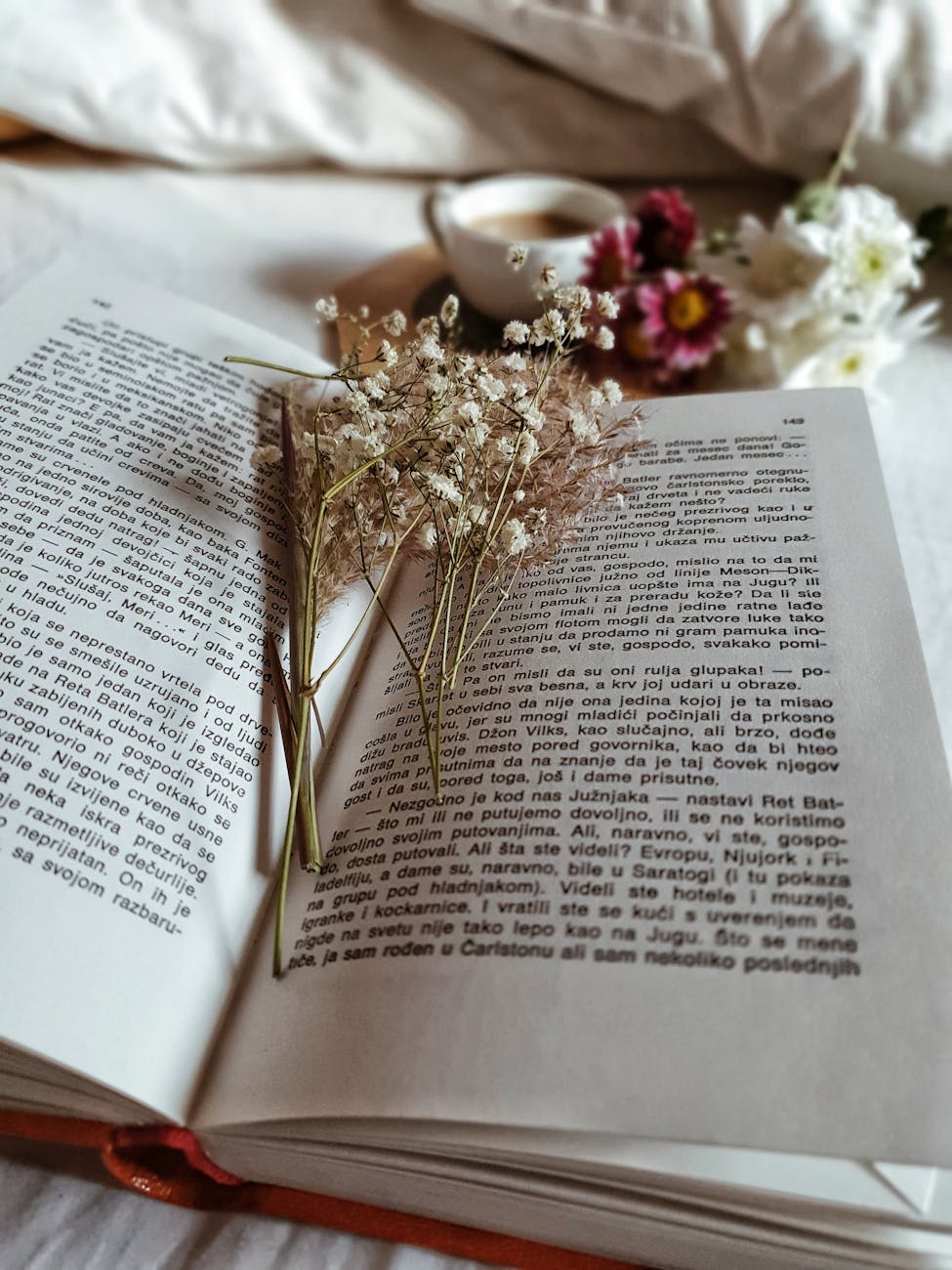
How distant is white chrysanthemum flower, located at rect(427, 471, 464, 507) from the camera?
51 cm

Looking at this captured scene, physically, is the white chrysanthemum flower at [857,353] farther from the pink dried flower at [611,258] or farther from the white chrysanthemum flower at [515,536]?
the white chrysanthemum flower at [515,536]

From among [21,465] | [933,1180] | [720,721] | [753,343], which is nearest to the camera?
[933,1180]

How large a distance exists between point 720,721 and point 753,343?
0.42m

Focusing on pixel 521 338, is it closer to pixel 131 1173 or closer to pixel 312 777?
pixel 312 777

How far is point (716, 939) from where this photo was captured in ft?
1.30

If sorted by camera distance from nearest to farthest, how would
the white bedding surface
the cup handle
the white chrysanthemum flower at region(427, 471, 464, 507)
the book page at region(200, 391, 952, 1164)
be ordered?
1. the book page at region(200, 391, 952, 1164)
2. the white chrysanthemum flower at region(427, 471, 464, 507)
3. the white bedding surface
4. the cup handle

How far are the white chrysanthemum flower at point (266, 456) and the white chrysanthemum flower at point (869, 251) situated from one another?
17.8 inches

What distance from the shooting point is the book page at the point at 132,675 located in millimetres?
415

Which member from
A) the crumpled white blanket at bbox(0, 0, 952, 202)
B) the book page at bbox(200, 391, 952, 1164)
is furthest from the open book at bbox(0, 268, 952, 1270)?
the crumpled white blanket at bbox(0, 0, 952, 202)

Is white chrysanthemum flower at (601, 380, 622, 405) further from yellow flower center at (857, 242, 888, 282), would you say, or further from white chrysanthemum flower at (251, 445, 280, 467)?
yellow flower center at (857, 242, 888, 282)

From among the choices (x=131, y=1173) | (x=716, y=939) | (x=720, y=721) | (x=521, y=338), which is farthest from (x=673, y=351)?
(x=131, y=1173)

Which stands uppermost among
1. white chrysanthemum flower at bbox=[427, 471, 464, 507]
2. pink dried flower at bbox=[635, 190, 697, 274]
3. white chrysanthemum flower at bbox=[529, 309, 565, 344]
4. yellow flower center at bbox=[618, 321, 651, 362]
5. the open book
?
pink dried flower at bbox=[635, 190, 697, 274]

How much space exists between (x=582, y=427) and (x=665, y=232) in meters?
0.38

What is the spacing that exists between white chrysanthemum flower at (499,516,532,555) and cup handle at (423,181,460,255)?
41cm
